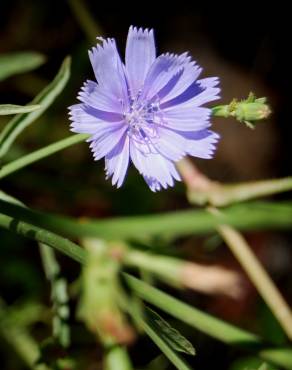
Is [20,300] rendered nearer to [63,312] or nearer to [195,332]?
[195,332]

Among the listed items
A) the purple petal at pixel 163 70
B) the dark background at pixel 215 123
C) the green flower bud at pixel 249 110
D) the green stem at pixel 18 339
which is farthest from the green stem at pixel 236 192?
the green stem at pixel 18 339

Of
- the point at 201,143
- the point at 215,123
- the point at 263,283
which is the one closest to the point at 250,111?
the point at 201,143

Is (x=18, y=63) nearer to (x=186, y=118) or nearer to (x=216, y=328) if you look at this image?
(x=186, y=118)

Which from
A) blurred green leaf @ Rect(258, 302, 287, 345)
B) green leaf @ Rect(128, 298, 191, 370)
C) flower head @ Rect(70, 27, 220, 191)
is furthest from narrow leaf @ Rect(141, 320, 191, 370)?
blurred green leaf @ Rect(258, 302, 287, 345)

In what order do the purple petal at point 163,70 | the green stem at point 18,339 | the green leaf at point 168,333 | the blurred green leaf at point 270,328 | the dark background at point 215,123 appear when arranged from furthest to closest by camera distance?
the dark background at point 215,123 < the green stem at point 18,339 < the blurred green leaf at point 270,328 < the purple petal at point 163,70 < the green leaf at point 168,333

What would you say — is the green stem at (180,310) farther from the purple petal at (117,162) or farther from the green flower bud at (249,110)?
the green flower bud at (249,110)

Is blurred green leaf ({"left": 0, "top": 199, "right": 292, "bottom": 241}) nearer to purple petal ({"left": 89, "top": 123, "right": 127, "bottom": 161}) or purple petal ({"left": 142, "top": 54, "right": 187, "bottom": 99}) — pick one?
purple petal ({"left": 89, "top": 123, "right": 127, "bottom": 161})
